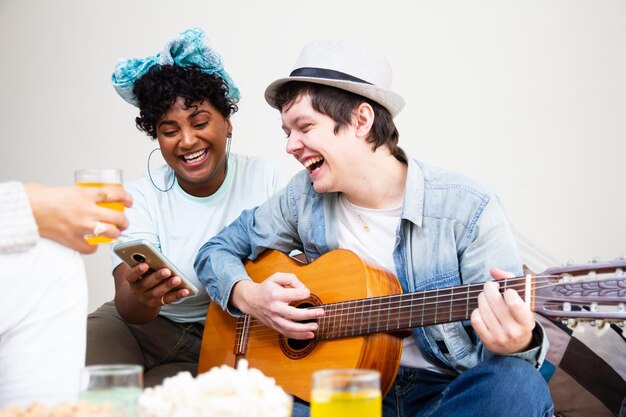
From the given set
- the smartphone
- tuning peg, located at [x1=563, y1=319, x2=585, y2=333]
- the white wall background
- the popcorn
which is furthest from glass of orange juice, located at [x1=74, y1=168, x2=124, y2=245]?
the white wall background

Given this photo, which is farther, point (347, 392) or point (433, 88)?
point (433, 88)

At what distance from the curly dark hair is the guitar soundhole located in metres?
0.82

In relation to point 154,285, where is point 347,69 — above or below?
above

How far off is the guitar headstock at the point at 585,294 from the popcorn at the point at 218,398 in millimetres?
758

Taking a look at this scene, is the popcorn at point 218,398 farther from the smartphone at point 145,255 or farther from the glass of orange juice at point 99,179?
the smartphone at point 145,255

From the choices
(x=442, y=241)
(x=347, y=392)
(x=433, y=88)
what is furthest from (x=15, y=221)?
(x=433, y=88)

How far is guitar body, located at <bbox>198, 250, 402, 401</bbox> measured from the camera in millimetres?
1911

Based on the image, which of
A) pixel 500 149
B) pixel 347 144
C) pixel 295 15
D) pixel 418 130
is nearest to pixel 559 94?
pixel 500 149

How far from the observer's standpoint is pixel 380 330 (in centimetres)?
187

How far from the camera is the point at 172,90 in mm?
2504

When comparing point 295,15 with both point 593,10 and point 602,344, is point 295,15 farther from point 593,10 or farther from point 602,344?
point 602,344

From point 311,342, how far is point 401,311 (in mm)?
332

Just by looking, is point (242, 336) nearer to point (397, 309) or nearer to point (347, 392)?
point (397, 309)

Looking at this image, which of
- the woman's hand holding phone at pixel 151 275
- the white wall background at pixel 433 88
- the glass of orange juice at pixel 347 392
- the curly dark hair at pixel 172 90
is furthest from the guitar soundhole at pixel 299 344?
the white wall background at pixel 433 88
